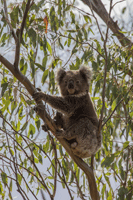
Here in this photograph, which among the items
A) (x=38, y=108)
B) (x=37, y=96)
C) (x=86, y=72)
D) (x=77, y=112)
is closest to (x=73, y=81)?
(x=86, y=72)

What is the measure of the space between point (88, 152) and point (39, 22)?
139 centimetres

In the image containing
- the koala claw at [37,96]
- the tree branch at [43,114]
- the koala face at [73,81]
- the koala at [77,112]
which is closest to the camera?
the tree branch at [43,114]

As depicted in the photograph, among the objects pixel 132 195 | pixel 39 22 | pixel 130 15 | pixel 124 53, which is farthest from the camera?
pixel 124 53

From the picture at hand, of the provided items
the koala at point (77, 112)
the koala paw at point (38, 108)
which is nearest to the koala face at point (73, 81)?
the koala at point (77, 112)

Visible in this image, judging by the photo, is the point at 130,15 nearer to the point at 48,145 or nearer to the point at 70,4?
the point at 70,4

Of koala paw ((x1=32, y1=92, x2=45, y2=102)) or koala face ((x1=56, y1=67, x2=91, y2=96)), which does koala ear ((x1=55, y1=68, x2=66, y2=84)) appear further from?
koala paw ((x1=32, y1=92, x2=45, y2=102))

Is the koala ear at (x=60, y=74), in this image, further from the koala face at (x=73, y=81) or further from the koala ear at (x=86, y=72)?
the koala ear at (x=86, y=72)

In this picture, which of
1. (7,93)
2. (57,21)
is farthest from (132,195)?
(57,21)

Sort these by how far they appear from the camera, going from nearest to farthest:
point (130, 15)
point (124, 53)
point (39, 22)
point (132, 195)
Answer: point (132, 195), point (130, 15), point (39, 22), point (124, 53)

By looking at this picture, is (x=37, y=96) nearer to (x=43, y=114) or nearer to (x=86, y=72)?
(x=43, y=114)

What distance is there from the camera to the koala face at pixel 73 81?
2.72 metres

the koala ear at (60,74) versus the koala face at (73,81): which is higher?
the koala ear at (60,74)

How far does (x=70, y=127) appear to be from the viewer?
2504 mm

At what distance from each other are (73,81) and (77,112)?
338 mm
